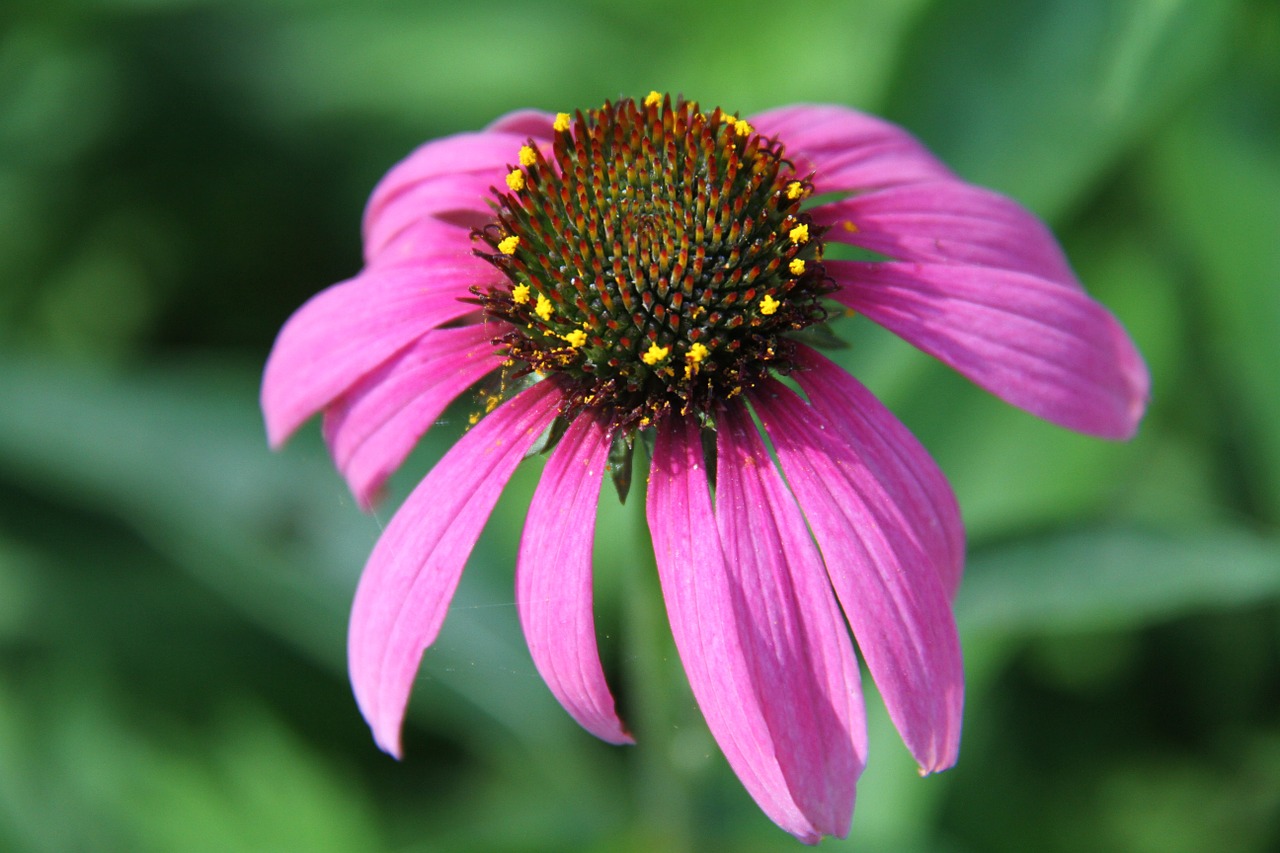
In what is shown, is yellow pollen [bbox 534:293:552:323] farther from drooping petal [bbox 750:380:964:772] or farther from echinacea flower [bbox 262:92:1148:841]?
drooping petal [bbox 750:380:964:772]

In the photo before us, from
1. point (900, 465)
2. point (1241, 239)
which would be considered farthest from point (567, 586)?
point (1241, 239)

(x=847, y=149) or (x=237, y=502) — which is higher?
(x=847, y=149)

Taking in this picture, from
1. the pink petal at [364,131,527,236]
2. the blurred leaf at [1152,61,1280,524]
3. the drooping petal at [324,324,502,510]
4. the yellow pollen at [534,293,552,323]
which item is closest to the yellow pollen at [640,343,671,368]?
the yellow pollen at [534,293,552,323]

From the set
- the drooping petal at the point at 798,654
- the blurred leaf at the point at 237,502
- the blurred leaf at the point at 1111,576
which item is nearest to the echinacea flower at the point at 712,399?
the drooping petal at the point at 798,654

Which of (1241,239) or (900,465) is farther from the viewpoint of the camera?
(1241,239)

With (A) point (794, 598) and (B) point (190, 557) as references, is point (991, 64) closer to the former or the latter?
(A) point (794, 598)

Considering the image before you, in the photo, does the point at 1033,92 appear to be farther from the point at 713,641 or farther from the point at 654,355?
the point at 713,641
